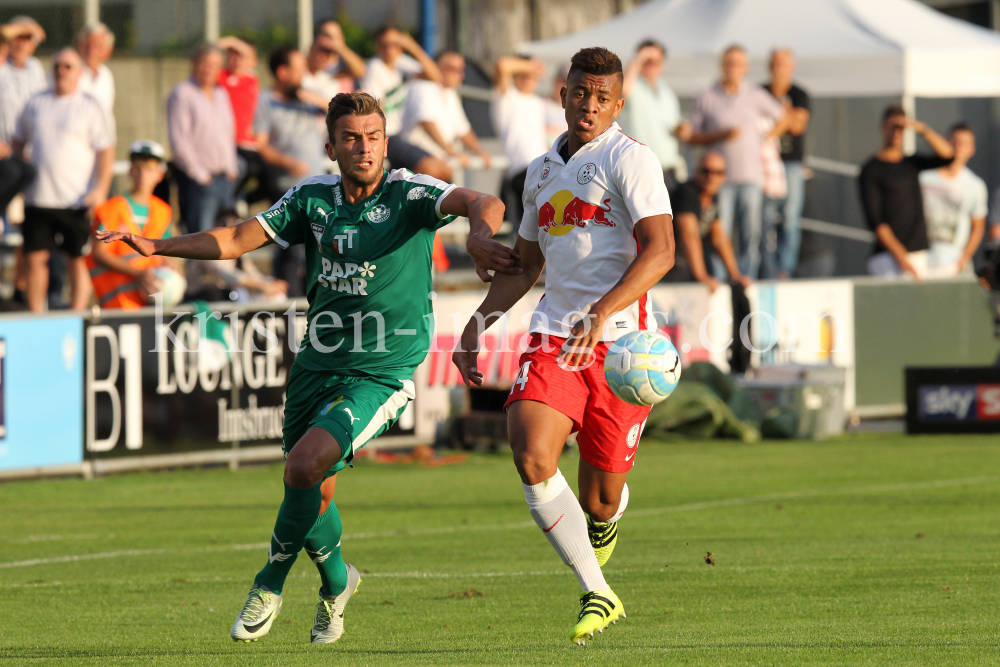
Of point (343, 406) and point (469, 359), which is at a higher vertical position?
point (469, 359)

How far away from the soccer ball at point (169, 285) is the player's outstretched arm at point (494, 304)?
270 inches

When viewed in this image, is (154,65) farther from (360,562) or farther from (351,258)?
(351,258)

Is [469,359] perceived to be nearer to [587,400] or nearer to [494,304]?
[494,304]

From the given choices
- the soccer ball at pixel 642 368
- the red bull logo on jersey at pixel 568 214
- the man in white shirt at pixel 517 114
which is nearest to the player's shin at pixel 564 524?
the soccer ball at pixel 642 368

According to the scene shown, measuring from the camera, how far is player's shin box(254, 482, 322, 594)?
674cm

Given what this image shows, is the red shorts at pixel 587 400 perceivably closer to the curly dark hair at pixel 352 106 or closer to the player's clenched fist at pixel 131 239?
the curly dark hair at pixel 352 106

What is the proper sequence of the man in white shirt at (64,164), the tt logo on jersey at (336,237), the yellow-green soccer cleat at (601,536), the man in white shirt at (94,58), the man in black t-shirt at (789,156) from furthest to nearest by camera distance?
the man in black t-shirt at (789,156)
the man in white shirt at (94,58)
the man in white shirt at (64,164)
the yellow-green soccer cleat at (601,536)
the tt logo on jersey at (336,237)

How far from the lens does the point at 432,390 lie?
15.3m

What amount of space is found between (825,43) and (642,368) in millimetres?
15107

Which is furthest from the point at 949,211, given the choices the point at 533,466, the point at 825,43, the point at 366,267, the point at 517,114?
the point at 533,466

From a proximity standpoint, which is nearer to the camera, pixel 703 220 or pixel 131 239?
pixel 131 239

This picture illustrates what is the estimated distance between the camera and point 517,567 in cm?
892

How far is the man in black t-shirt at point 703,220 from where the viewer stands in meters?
16.5

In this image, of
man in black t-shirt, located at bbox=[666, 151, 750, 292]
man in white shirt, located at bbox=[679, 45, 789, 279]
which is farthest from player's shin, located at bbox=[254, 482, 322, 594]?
man in white shirt, located at bbox=[679, 45, 789, 279]
